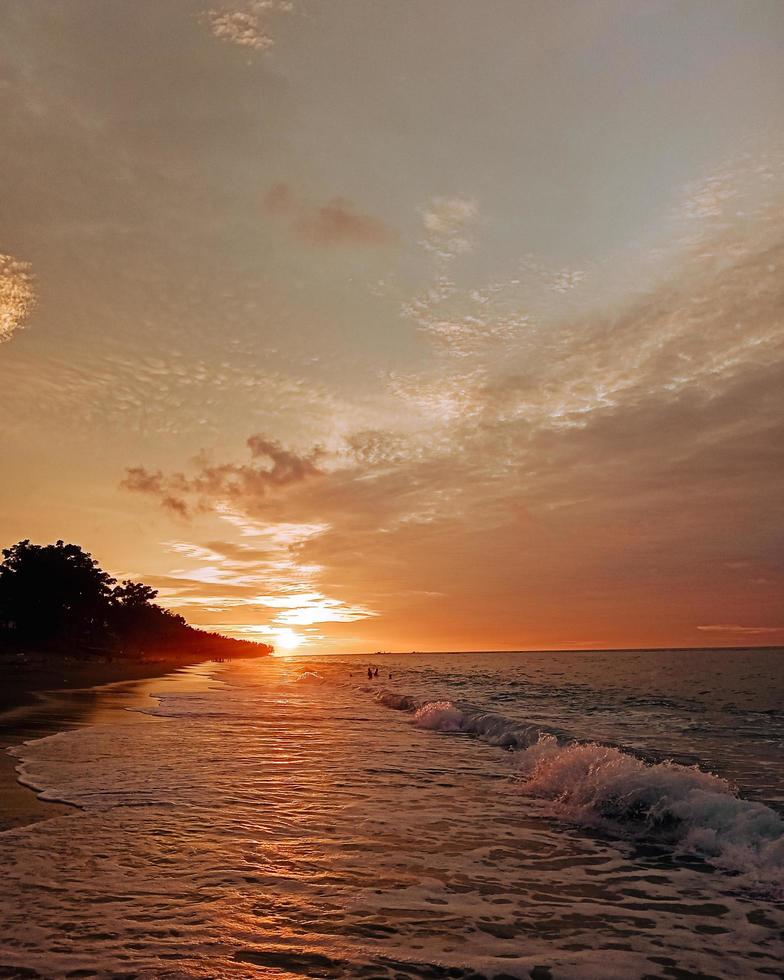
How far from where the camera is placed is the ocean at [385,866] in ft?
19.7

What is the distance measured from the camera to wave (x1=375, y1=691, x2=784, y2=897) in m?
9.86

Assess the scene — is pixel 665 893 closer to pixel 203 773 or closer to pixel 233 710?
pixel 203 773

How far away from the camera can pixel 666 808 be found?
472 inches

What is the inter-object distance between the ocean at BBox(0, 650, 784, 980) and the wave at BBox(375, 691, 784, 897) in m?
0.05

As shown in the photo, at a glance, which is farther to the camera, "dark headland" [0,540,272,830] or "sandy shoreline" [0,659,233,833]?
"dark headland" [0,540,272,830]

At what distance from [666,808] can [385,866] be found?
6.11m

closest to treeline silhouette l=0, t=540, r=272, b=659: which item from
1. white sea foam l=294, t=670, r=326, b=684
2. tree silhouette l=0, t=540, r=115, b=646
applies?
tree silhouette l=0, t=540, r=115, b=646

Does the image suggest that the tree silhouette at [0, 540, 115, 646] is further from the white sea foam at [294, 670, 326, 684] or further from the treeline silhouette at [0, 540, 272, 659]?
the white sea foam at [294, 670, 326, 684]

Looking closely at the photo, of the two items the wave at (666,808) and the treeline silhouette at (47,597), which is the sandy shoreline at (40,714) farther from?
the treeline silhouette at (47,597)

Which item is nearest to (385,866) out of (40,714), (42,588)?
(40,714)

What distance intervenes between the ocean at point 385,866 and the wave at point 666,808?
51 millimetres

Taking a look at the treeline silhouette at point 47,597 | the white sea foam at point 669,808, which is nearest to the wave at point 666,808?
the white sea foam at point 669,808

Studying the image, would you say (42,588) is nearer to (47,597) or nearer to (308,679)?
(47,597)

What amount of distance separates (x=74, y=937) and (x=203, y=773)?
8822 millimetres
